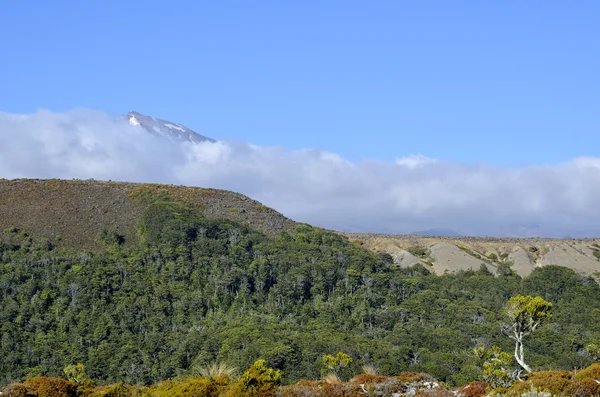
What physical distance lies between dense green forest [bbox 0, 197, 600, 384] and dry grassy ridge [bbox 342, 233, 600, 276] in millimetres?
6280

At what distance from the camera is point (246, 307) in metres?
71.9

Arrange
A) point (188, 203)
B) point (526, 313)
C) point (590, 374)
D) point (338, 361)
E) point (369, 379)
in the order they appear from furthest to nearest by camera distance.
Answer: point (188, 203), point (338, 361), point (526, 313), point (369, 379), point (590, 374)

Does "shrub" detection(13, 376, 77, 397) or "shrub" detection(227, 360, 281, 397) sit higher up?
"shrub" detection(227, 360, 281, 397)

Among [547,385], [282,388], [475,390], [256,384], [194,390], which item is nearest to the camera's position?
[547,385]

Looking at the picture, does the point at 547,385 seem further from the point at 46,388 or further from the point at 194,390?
the point at 46,388

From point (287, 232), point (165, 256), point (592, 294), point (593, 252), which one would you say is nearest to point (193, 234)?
point (165, 256)

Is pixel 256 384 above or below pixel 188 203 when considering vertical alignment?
below

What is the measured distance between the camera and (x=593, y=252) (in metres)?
108

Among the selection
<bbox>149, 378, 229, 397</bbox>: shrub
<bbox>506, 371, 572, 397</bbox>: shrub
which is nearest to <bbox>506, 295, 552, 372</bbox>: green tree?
<bbox>506, 371, 572, 397</bbox>: shrub

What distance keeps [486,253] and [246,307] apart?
5019 cm

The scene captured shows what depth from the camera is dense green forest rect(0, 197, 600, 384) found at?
5769cm

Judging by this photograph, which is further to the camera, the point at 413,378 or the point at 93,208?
the point at 93,208

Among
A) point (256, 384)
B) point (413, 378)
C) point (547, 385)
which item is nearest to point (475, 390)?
point (413, 378)

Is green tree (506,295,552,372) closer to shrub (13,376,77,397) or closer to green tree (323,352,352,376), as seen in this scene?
shrub (13,376,77,397)
